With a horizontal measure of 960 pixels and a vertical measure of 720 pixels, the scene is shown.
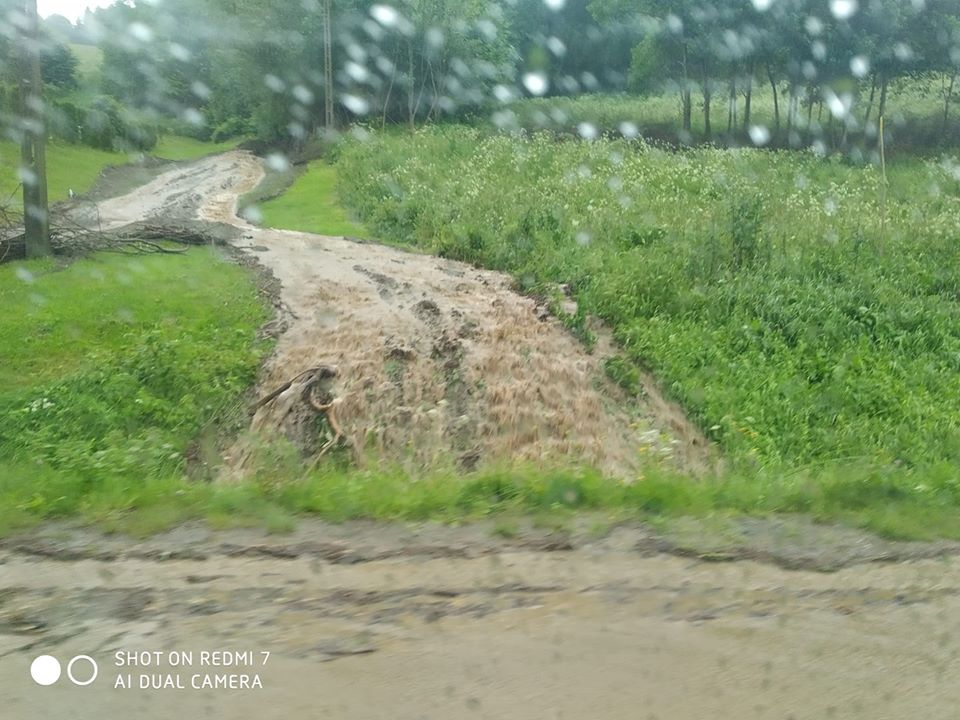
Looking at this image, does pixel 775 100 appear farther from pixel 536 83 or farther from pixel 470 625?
pixel 470 625

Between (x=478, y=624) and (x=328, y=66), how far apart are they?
34.7 m

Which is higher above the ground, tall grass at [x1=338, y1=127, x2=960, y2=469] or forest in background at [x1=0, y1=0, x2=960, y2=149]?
forest in background at [x1=0, y1=0, x2=960, y2=149]

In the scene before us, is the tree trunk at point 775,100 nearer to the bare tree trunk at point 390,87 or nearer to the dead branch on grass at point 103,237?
the bare tree trunk at point 390,87

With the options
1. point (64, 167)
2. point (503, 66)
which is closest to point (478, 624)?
point (64, 167)

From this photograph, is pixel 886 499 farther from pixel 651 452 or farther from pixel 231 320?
pixel 231 320

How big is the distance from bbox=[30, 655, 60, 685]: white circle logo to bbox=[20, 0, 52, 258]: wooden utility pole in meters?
12.3

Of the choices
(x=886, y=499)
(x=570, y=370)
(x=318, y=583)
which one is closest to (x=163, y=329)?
(x=570, y=370)

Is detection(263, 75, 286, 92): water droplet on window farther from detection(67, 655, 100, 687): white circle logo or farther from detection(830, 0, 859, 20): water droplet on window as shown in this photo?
detection(67, 655, 100, 687): white circle logo

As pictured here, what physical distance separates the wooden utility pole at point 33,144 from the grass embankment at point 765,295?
6946mm

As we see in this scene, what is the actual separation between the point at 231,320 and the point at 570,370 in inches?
178

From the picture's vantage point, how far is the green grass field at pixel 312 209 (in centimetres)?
2105

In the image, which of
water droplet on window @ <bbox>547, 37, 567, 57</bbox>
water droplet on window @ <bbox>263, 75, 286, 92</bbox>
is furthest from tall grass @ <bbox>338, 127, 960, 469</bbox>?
water droplet on window @ <bbox>547, 37, 567, 57</bbox>

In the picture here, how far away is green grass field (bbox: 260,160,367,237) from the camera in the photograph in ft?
69.1

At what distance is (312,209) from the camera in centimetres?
2420
